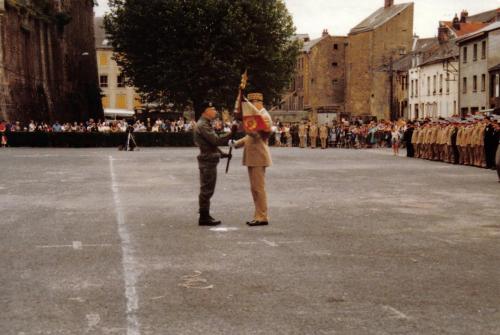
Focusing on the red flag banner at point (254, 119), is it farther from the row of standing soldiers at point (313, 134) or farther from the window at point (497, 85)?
the window at point (497, 85)

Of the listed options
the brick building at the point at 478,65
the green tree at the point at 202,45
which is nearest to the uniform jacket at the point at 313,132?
the green tree at the point at 202,45

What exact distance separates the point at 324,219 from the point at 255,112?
197 cm

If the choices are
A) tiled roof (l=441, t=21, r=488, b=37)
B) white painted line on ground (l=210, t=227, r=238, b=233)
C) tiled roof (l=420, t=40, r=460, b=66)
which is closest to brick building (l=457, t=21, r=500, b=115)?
tiled roof (l=420, t=40, r=460, b=66)

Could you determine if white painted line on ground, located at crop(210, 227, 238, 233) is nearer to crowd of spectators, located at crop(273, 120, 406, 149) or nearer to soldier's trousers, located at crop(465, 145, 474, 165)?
soldier's trousers, located at crop(465, 145, 474, 165)

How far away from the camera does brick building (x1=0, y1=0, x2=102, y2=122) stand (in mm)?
49312

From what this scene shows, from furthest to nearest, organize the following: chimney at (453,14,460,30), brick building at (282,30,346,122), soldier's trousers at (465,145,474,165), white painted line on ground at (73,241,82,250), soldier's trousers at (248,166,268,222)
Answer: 1. brick building at (282,30,346,122)
2. chimney at (453,14,460,30)
3. soldier's trousers at (465,145,474,165)
4. soldier's trousers at (248,166,268,222)
5. white painted line on ground at (73,241,82,250)

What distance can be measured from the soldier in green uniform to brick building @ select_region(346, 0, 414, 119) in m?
81.3

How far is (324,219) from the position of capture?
1266 cm

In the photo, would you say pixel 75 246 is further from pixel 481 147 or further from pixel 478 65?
pixel 478 65

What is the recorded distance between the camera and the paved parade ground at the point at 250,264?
20.3 ft

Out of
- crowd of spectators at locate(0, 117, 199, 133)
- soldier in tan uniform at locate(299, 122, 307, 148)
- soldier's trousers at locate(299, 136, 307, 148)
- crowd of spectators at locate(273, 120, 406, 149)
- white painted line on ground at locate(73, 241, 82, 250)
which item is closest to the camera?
white painted line on ground at locate(73, 241, 82, 250)

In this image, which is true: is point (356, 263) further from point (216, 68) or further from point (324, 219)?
point (216, 68)

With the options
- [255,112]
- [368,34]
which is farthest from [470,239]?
[368,34]

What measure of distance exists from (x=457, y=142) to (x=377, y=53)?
218ft
